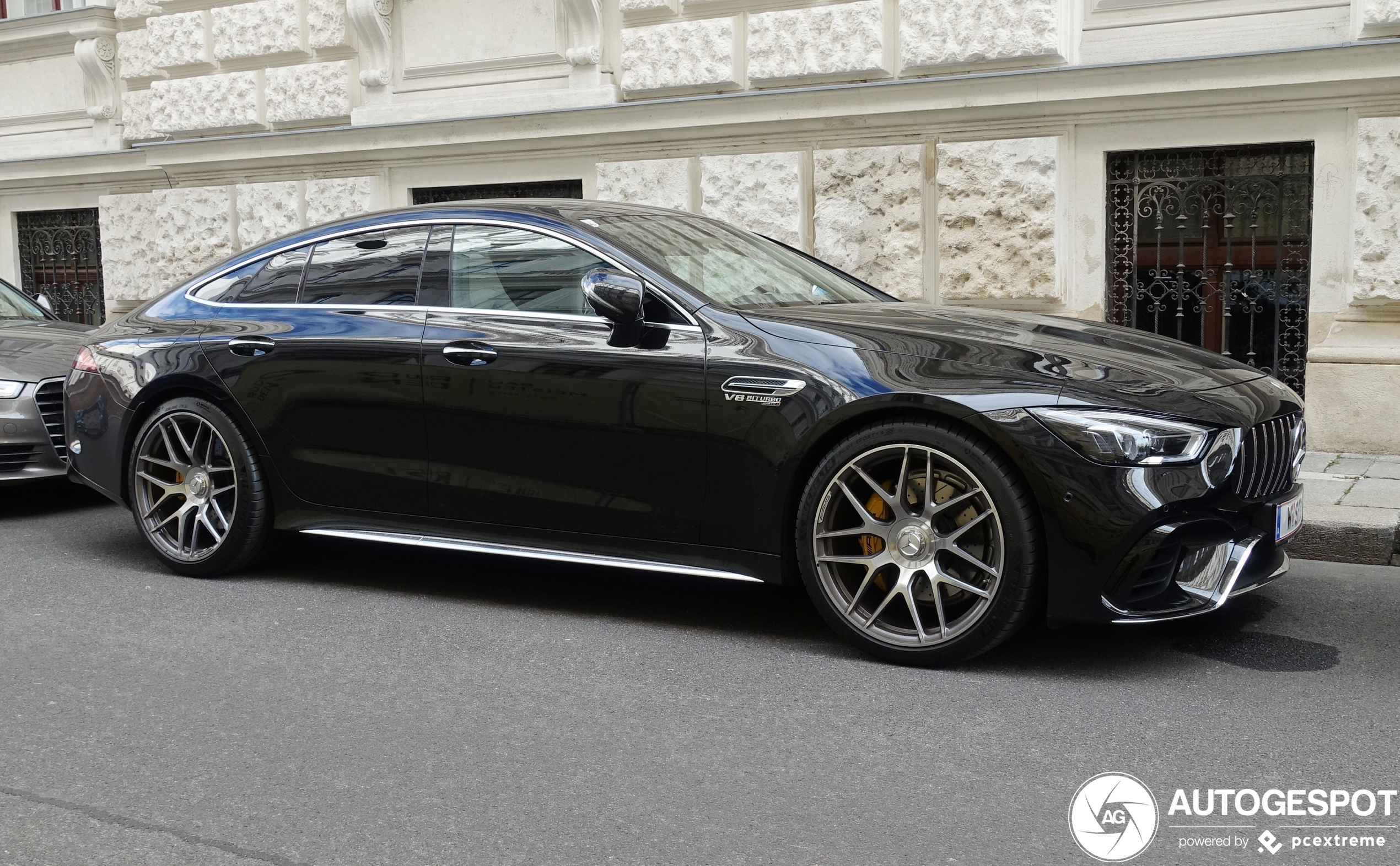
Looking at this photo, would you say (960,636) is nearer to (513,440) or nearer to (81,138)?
(513,440)

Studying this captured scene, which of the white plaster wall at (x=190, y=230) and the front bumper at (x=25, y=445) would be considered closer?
the front bumper at (x=25, y=445)

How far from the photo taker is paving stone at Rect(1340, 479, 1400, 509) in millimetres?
6559

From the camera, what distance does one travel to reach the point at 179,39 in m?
13.0

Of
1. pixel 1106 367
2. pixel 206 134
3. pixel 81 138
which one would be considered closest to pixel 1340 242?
pixel 1106 367

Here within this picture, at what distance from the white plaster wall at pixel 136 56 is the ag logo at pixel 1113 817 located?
12.3m

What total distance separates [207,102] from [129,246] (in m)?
1.78

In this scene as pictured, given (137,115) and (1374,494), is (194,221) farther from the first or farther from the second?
(1374,494)

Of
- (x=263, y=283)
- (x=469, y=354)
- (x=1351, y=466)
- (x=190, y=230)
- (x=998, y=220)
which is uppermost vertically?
(x=190, y=230)

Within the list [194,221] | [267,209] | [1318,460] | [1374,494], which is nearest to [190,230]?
[194,221]

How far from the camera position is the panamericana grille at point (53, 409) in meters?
7.57

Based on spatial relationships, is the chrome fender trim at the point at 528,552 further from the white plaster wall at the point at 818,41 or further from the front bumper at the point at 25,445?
the white plaster wall at the point at 818,41

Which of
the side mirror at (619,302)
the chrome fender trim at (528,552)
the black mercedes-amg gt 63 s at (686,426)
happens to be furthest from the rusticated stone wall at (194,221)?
the side mirror at (619,302)

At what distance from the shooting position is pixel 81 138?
1409 centimetres

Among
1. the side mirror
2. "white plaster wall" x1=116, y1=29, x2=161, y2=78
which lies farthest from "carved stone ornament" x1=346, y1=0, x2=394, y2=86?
the side mirror
